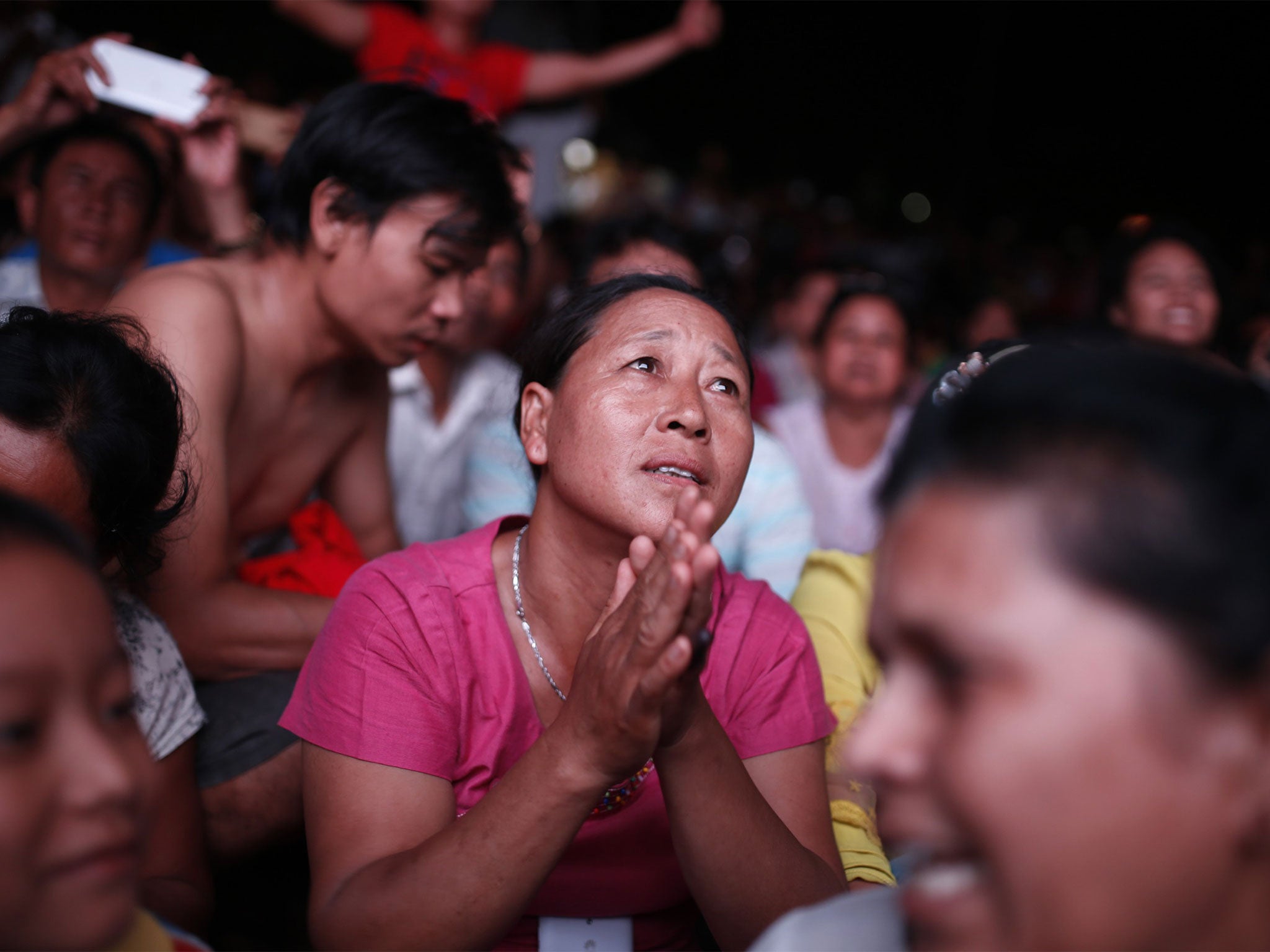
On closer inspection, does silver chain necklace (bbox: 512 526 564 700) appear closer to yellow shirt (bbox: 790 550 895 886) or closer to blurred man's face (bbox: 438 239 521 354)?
yellow shirt (bbox: 790 550 895 886)

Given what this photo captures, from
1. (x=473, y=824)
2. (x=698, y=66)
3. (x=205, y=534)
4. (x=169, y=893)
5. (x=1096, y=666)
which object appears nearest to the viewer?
(x=1096, y=666)

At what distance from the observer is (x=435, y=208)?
240 cm

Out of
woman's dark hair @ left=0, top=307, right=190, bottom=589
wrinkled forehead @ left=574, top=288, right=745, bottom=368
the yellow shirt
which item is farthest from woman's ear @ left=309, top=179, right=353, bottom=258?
the yellow shirt

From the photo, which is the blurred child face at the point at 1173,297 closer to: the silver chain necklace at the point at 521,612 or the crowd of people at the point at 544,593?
the crowd of people at the point at 544,593

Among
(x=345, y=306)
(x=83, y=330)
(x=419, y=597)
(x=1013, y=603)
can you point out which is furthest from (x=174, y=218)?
(x=1013, y=603)

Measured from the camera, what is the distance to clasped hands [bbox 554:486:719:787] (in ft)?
3.89

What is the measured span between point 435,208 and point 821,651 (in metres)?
1.31

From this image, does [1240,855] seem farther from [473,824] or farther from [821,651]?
[821,651]

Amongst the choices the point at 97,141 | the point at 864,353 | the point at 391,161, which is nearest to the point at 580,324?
the point at 391,161

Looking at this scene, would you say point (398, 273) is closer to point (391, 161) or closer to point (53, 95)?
point (391, 161)

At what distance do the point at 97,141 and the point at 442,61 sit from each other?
1.48 meters

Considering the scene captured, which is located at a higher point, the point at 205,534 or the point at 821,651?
the point at 205,534

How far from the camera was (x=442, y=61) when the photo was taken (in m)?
4.21

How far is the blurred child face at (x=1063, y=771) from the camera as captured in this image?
0.72 m
